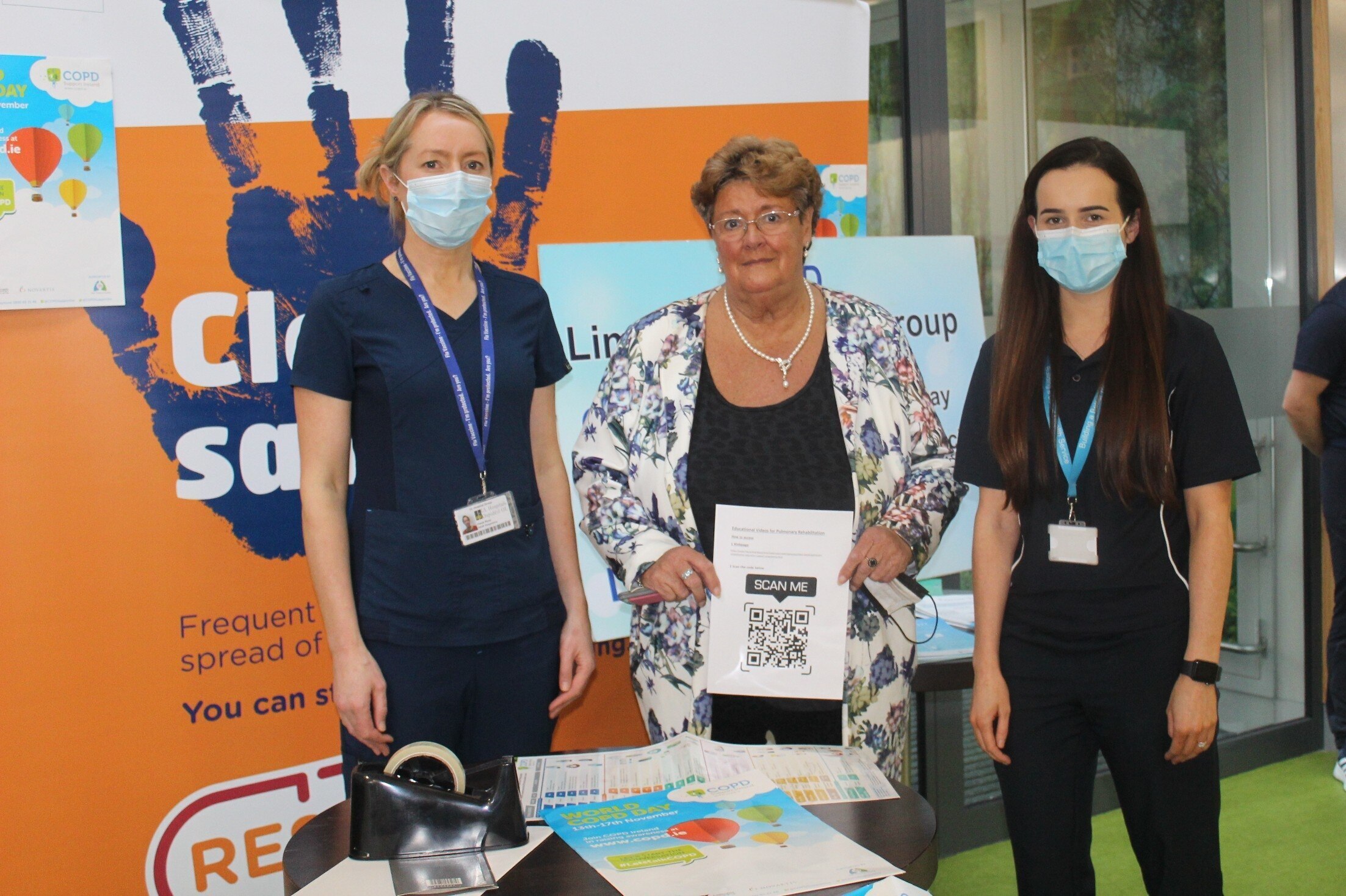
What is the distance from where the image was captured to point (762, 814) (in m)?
1.38

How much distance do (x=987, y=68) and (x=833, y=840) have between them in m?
3.01

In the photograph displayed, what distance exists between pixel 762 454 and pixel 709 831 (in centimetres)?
76

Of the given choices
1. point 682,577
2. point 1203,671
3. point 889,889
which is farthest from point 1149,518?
point 889,889

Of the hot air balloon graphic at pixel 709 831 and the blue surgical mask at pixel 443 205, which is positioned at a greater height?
the blue surgical mask at pixel 443 205

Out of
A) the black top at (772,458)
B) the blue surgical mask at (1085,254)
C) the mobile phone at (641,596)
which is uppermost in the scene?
the blue surgical mask at (1085,254)

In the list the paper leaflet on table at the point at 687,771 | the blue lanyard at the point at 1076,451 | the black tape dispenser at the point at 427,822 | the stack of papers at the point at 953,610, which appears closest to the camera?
the black tape dispenser at the point at 427,822

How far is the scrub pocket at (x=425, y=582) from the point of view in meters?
1.81

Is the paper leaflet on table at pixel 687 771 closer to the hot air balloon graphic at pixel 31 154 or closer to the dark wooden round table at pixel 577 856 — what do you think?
the dark wooden round table at pixel 577 856

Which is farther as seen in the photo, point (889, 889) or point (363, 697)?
point (363, 697)

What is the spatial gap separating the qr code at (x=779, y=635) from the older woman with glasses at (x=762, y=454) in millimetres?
91

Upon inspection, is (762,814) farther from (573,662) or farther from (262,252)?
(262,252)

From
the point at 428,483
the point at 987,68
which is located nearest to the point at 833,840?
the point at 428,483

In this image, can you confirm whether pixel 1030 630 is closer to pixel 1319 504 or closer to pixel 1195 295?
pixel 1195 295

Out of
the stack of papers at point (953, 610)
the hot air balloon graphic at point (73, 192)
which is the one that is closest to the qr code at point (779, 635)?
the stack of papers at point (953, 610)
